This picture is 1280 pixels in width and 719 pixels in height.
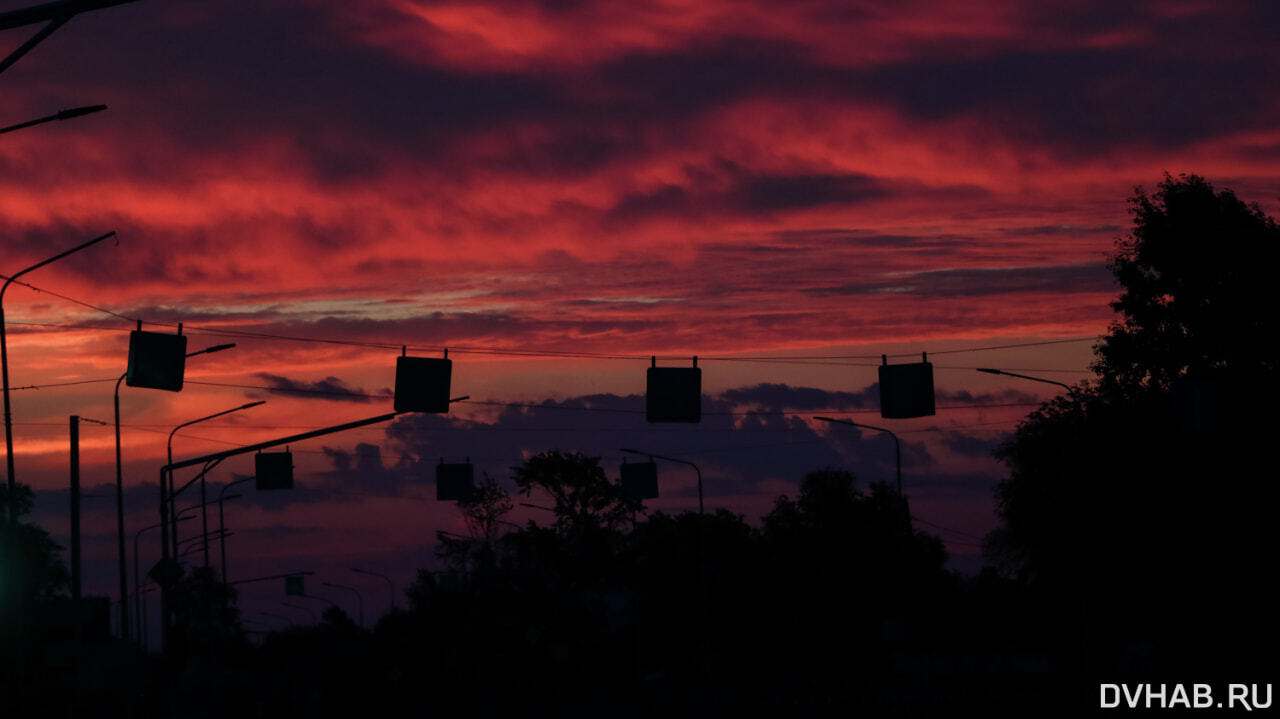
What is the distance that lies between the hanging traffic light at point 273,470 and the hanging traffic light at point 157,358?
91.6 ft

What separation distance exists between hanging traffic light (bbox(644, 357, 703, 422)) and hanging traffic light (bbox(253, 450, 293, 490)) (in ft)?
90.4

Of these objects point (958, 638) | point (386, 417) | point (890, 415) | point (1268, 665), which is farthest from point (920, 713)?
point (958, 638)

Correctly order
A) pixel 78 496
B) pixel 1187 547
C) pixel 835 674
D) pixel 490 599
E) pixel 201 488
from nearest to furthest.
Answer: pixel 78 496, pixel 1187 547, pixel 835 674, pixel 201 488, pixel 490 599

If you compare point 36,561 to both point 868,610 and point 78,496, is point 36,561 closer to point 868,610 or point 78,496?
point 868,610

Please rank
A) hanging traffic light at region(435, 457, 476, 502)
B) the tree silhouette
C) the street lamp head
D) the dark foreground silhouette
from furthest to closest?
hanging traffic light at region(435, 457, 476, 502) → the tree silhouette → the dark foreground silhouette → the street lamp head

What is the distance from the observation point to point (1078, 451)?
5200cm

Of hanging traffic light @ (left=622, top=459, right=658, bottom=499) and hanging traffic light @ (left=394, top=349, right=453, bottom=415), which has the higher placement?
hanging traffic light @ (left=394, top=349, right=453, bottom=415)

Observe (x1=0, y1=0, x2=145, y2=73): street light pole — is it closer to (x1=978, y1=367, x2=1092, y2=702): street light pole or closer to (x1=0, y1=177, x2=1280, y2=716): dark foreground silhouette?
(x1=0, y1=177, x2=1280, y2=716): dark foreground silhouette

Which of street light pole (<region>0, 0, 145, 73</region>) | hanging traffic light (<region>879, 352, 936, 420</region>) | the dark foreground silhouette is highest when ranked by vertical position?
street light pole (<region>0, 0, 145, 73</region>)

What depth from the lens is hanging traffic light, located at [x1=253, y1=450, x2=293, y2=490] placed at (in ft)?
203

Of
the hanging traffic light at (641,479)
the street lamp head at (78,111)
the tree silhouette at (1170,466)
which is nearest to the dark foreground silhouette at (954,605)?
the tree silhouette at (1170,466)

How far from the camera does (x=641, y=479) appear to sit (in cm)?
8825

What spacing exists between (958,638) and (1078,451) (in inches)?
1162

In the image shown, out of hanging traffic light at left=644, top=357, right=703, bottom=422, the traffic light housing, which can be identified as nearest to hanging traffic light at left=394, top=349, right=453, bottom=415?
the traffic light housing
